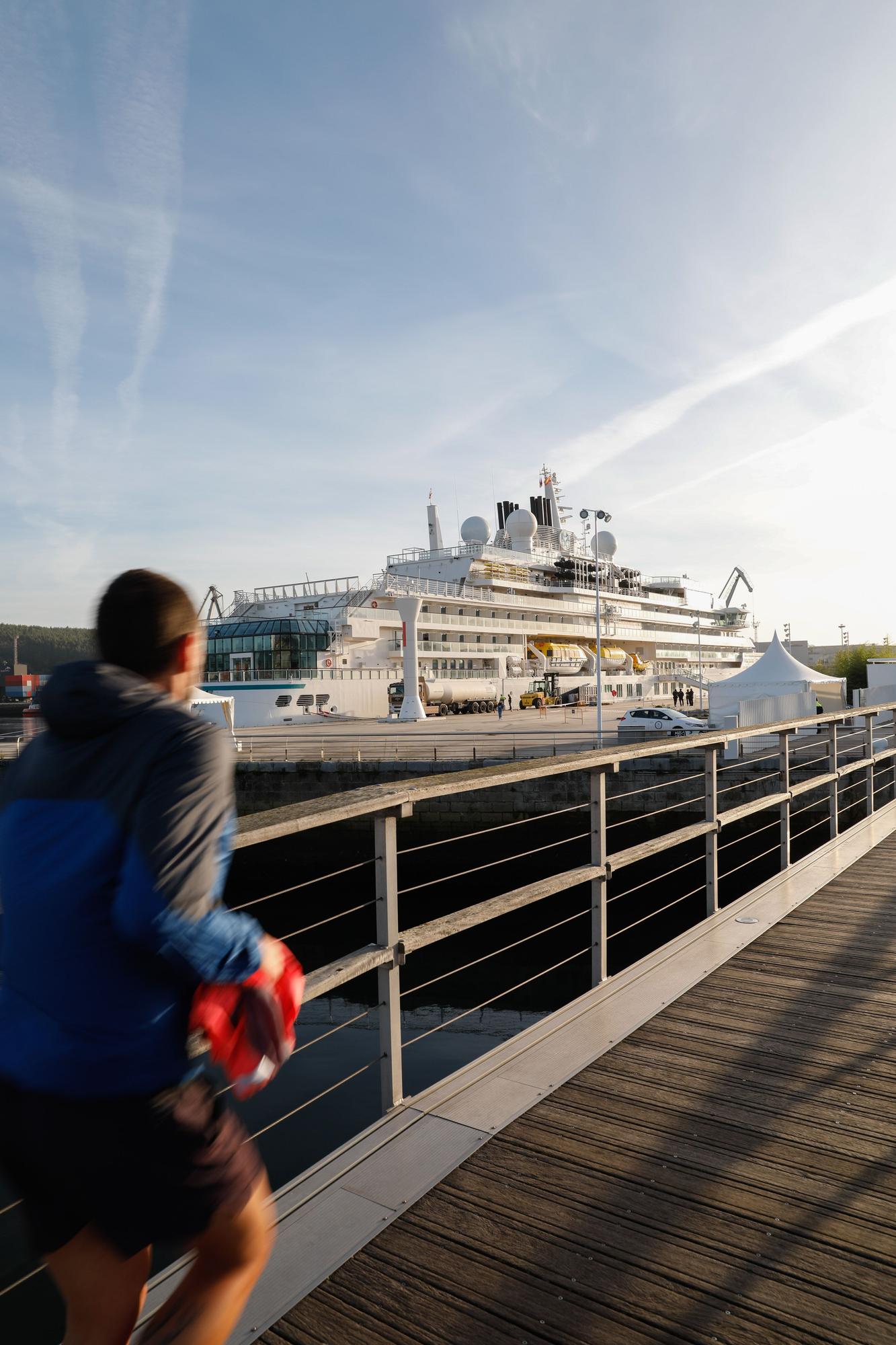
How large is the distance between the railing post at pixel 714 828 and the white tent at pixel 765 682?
758 inches

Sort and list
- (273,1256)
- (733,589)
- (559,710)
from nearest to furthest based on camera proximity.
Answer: (273,1256), (559,710), (733,589)

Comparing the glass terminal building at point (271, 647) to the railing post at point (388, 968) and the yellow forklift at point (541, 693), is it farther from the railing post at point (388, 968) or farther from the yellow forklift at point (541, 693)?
the railing post at point (388, 968)

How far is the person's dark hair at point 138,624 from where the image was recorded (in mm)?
1679

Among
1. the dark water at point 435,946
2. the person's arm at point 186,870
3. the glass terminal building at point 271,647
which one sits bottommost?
the dark water at point 435,946

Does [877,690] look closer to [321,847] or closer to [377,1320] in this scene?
[321,847]

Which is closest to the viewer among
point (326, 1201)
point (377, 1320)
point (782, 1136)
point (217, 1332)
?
point (217, 1332)

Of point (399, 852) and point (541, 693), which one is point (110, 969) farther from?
point (541, 693)

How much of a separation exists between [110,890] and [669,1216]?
2.33m

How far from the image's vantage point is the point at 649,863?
18641mm

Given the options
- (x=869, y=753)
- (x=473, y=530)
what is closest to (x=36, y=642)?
(x=473, y=530)

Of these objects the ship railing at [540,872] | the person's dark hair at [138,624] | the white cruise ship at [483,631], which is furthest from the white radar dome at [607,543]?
the person's dark hair at [138,624]

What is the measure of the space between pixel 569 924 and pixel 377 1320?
14.9 meters

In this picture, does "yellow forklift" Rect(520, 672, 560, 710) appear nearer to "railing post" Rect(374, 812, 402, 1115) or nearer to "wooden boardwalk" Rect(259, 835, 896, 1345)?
"wooden boardwalk" Rect(259, 835, 896, 1345)

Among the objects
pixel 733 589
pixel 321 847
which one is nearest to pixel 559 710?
pixel 321 847
